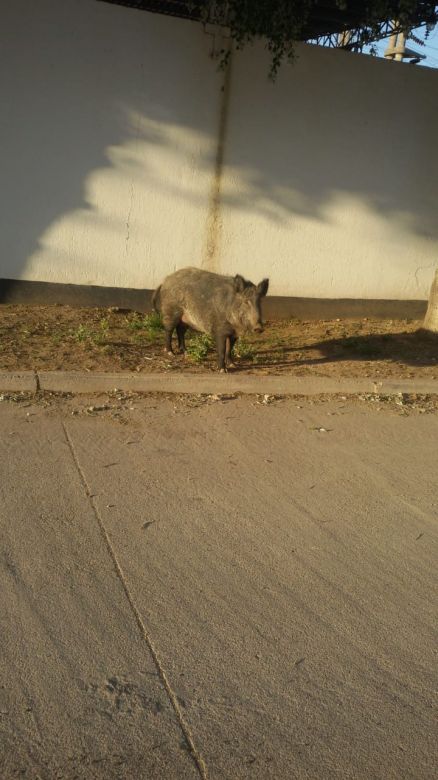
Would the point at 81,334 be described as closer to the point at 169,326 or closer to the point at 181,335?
the point at 169,326

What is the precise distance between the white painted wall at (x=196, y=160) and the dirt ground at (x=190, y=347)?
2.51 ft

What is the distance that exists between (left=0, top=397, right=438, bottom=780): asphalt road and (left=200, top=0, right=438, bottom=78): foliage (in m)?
5.15

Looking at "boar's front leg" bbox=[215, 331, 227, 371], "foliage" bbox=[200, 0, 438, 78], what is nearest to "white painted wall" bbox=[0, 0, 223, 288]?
"foliage" bbox=[200, 0, 438, 78]

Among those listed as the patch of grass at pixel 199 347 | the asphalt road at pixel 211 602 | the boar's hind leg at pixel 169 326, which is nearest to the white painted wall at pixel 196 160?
the patch of grass at pixel 199 347

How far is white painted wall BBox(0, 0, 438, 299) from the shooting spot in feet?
29.1

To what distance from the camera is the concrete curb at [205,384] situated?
6617 millimetres

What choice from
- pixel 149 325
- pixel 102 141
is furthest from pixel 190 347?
pixel 102 141

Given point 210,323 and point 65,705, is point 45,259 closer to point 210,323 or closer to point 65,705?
point 210,323

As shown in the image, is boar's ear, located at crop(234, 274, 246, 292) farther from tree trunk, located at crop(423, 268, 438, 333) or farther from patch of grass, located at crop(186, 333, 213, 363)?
tree trunk, located at crop(423, 268, 438, 333)

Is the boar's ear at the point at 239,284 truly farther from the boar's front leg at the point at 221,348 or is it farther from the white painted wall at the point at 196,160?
the white painted wall at the point at 196,160

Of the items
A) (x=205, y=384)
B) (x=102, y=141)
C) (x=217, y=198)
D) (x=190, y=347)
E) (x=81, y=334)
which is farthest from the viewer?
(x=217, y=198)

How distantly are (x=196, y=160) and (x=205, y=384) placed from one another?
3.67 meters

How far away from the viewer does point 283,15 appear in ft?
28.7

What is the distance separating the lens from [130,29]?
8945mm
